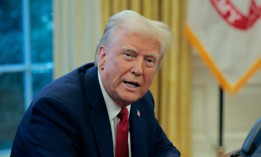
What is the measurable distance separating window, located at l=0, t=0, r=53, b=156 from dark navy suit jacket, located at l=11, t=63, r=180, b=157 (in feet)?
4.49

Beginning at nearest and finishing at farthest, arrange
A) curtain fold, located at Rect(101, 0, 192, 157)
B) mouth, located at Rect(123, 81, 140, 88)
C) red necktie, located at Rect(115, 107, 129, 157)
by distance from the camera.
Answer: mouth, located at Rect(123, 81, 140, 88) < red necktie, located at Rect(115, 107, 129, 157) < curtain fold, located at Rect(101, 0, 192, 157)

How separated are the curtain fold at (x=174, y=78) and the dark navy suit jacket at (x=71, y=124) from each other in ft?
3.70

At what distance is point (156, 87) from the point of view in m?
2.81

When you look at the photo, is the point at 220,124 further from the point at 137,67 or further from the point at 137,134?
the point at 137,67

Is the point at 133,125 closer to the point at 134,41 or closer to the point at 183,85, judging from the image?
the point at 134,41

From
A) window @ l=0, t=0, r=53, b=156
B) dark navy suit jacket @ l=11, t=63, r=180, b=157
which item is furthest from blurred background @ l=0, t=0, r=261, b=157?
dark navy suit jacket @ l=11, t=63, r=180, b=157

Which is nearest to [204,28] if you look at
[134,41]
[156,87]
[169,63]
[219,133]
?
[169,63]

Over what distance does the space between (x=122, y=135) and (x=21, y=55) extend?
5.19 ft

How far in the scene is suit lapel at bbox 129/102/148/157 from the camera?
1.64 meters

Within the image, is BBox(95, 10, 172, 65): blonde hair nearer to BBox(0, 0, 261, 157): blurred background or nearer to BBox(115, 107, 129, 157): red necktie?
BBox(115, 107, 129, 157): red necktie

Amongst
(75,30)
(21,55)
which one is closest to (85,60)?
(75,30)

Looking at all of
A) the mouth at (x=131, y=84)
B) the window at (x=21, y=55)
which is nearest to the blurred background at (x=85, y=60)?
the window at (x=21, y=55)

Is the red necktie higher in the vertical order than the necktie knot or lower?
lower

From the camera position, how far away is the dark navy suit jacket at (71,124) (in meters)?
1.35
